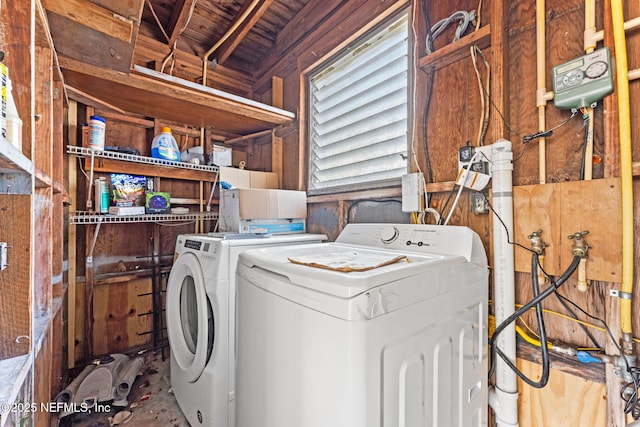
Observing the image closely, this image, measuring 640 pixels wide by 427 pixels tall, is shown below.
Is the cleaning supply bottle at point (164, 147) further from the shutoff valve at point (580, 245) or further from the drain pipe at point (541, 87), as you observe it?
the shutoff valve at point (580, 245)

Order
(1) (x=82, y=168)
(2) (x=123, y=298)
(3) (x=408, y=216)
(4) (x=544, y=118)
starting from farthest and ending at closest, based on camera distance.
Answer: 1. (2) (x=123, y=298)
2. (1) (x=82, y=168)
3. (3) (x=408, y=216)
4. (4) (x=544, y=118)

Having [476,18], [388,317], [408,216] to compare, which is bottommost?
[388,317]

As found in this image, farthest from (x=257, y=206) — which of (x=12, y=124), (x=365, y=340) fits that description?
(x=365, y=340)

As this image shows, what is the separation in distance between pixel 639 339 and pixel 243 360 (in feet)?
4.37

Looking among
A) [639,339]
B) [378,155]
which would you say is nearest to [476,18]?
[378,155]

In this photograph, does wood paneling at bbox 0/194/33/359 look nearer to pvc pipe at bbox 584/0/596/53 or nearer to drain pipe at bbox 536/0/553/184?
drain pipe at bbox 536/0/553/184

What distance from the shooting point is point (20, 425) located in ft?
2.67

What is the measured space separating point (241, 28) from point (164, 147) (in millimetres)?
1156

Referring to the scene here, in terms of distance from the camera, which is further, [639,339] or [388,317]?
[639,339]

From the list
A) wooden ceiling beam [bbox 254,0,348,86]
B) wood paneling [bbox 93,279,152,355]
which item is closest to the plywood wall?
wooden ceiling beam [bbox 254,0,348,86]

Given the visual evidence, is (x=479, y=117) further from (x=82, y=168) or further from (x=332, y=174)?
(x=82, y=168)

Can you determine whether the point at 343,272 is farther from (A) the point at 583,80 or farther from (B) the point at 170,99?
(B) the point at 170,99

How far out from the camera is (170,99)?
→ 1.97 m

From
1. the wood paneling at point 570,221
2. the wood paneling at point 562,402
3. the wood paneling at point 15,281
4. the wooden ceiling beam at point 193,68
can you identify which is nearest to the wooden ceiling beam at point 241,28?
the wooden ceiling beam at point 193,68
